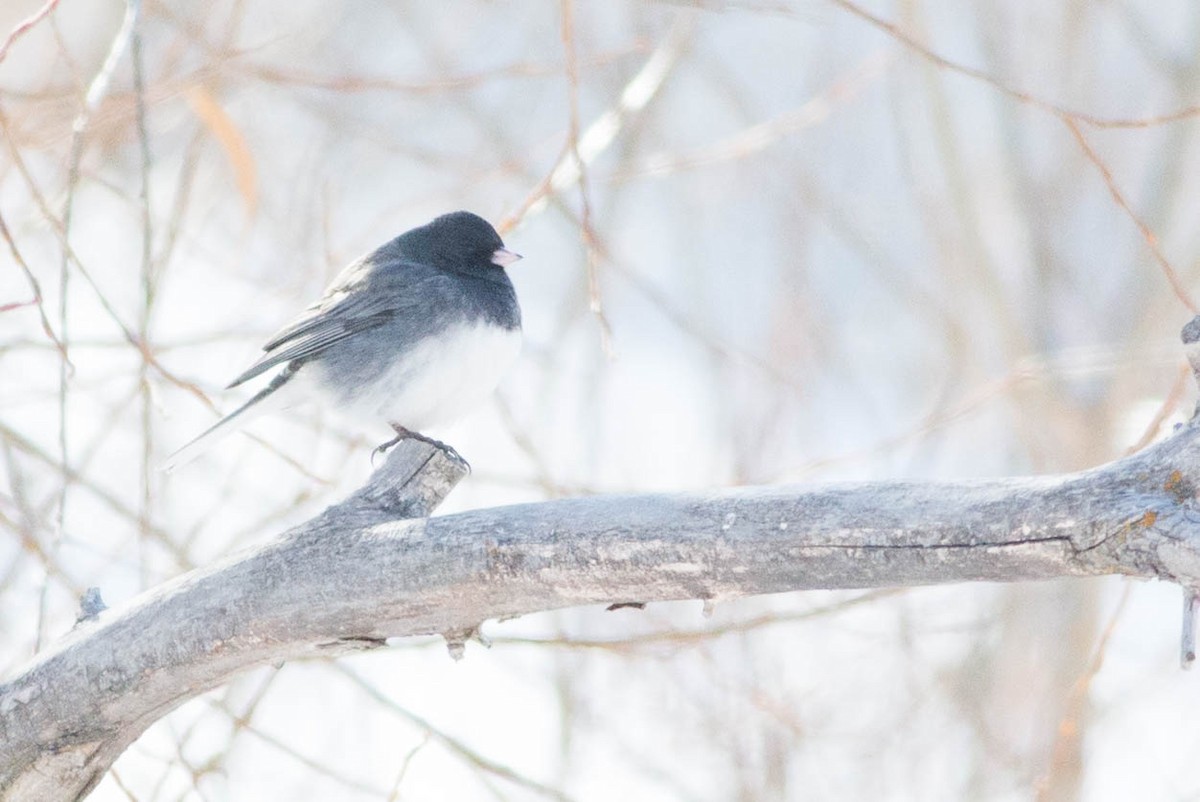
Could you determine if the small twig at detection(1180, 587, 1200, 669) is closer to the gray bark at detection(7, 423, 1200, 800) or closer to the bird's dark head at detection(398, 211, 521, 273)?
the gray bark at detection(7, 423, 1200, 800)

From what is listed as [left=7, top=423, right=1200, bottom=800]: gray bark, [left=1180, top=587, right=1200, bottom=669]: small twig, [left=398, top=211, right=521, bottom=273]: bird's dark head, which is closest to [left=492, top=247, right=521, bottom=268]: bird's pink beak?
[left=398, top=211, right=521, bottom=273]: bird's dark head

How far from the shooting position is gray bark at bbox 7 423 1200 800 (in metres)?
1.24

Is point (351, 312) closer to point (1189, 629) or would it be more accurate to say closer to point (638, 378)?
point (1189, 629)

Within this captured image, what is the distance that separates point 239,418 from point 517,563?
41.9 inches

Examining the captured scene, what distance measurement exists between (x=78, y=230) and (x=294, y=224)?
1.49m

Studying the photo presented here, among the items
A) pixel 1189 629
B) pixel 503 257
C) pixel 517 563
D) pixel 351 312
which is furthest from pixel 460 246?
pixel 1189 629

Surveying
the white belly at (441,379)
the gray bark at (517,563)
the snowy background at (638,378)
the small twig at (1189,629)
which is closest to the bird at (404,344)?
the white belly at (441,379)

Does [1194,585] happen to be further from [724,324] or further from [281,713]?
[724,324]

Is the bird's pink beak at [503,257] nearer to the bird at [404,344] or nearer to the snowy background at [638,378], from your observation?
the bird at [404,344]

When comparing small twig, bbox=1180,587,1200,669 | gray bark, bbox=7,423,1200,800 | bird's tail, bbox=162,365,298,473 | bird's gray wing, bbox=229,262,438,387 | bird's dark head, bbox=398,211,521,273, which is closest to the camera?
small twig, bbox=1180,587,1200,669

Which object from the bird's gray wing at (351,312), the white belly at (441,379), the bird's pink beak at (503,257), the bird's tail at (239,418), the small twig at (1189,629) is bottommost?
the small twig at (1189,629)

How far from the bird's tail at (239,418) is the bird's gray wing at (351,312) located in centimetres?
7

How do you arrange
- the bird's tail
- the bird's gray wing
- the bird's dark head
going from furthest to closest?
the bird's dark head < the bird's gray wing < the bird's tail

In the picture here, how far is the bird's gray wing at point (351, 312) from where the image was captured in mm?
2436
